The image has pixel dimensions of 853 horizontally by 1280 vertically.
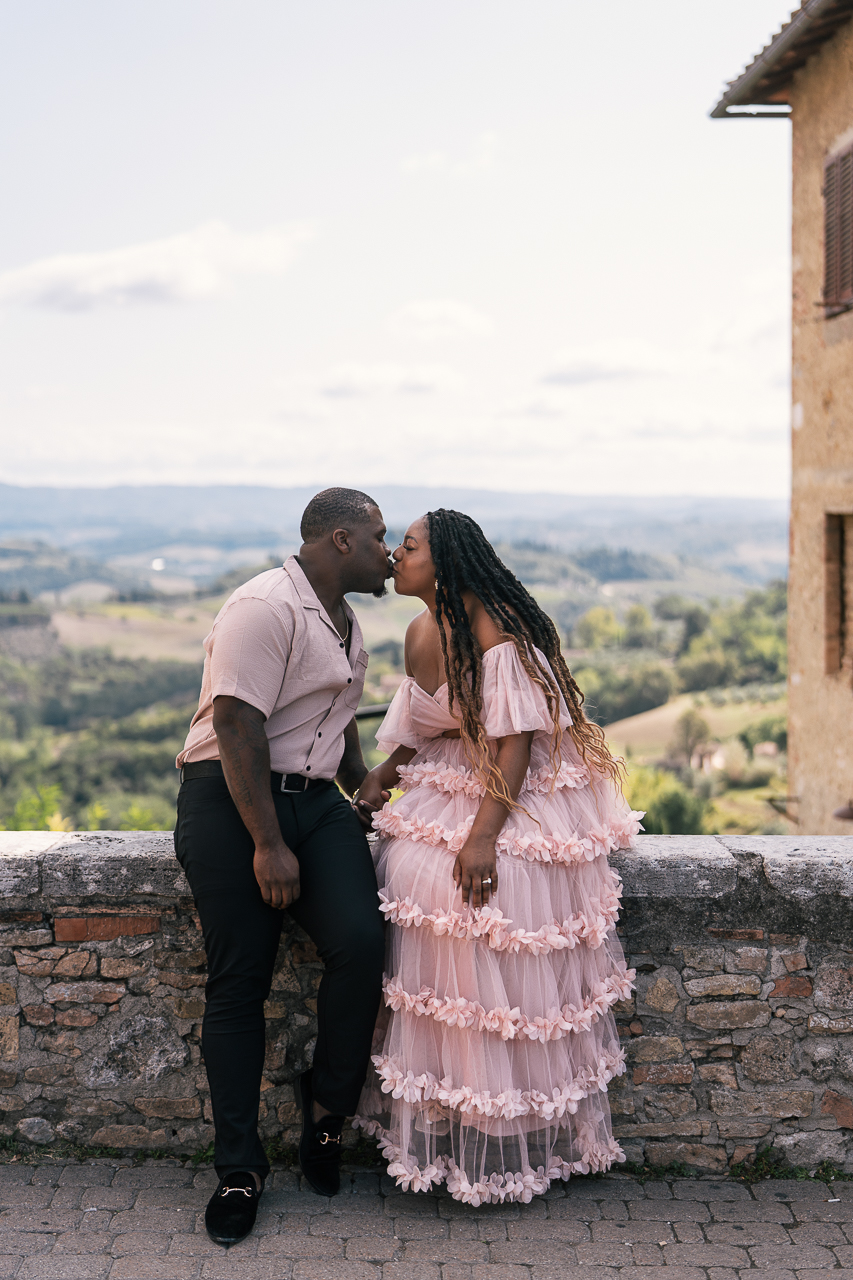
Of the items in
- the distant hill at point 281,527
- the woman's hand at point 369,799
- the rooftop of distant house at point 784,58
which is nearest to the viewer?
the woman's hand at point 369,799

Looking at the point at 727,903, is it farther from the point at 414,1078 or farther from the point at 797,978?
the point at 414,1078

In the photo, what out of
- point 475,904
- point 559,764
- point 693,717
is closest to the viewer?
point 475,904

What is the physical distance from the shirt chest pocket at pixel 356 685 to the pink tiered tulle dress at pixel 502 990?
0.30m

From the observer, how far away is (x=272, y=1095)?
120 inches

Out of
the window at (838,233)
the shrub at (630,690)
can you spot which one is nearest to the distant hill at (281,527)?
the shrub at (630,690)

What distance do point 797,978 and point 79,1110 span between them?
→ 7.12 feet

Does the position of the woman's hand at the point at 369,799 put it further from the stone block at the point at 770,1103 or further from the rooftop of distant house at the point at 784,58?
the rooftop of distant house at the point at 784,58

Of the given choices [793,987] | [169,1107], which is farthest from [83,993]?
[793,987]

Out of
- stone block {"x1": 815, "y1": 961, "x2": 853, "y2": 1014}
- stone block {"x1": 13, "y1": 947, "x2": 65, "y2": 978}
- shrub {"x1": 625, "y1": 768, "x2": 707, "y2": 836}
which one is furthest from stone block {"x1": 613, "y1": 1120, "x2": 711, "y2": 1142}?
shrub {"x1": 625, "y1": 768, "x2": 707, "y2": 836}

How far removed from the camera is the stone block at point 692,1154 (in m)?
3.01

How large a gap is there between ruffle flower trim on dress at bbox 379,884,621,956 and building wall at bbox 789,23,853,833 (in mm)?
7545

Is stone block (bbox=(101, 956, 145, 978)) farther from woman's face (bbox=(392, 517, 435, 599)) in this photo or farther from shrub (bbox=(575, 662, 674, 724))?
shrub (bbox=(575, 662, 674, 724))

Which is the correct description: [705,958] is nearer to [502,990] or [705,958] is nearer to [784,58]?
[502,990]

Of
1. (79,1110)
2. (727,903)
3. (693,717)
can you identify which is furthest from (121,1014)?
(693,717)
